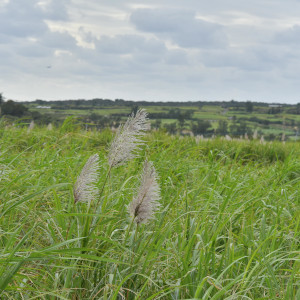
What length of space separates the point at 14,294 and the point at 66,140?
5.08 m

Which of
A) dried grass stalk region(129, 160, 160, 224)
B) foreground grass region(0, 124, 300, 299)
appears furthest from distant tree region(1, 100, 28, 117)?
dried grass stalk region(129, 160, 160, 224)

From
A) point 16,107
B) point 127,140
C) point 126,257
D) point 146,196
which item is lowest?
point 126,257

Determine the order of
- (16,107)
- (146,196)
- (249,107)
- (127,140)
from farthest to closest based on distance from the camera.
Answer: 1. (249,107)
2. (16,107)
3. (127,140)
4. (146,196)

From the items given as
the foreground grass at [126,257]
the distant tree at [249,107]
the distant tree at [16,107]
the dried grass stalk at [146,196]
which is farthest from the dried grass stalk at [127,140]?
the distant tree at [249,107]

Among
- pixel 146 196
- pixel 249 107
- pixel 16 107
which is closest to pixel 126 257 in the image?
pixel 146 196

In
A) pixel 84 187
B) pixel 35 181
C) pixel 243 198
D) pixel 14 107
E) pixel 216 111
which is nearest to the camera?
pixel 84 187

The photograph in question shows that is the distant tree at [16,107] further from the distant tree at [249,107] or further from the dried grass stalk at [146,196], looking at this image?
the distant tree at [249,107]

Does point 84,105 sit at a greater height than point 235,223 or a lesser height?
greater

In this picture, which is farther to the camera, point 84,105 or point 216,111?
point 216,111

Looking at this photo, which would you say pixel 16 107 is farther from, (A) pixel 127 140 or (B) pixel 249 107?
(B) pixel 249 107

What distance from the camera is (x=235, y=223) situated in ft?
13.0

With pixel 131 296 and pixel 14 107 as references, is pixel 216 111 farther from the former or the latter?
pixel 131 296

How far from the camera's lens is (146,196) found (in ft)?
6.70

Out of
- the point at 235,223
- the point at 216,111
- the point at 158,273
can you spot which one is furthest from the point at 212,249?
the point at 216,111
